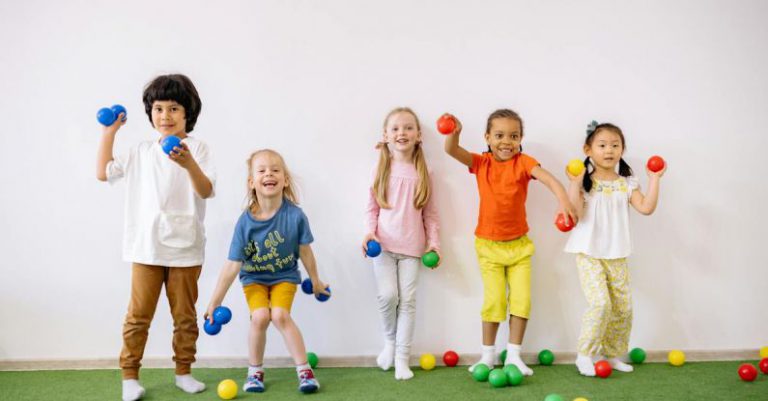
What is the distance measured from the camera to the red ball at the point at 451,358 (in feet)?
11.7

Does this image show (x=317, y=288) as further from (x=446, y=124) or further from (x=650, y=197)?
(x=650, y=197)

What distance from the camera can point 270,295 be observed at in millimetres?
3312

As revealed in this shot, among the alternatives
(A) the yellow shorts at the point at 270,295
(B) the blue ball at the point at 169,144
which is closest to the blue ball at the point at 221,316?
(A) the yellow shorts at the point at 270,295

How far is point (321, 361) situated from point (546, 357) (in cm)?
127

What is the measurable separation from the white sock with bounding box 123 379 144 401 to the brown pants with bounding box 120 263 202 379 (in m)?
0.03

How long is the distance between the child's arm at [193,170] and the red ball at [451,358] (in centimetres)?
159

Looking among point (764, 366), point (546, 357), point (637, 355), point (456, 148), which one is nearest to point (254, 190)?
point (456, 148)

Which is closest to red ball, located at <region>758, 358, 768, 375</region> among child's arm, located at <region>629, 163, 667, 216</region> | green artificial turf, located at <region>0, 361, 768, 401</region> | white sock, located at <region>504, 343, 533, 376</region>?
green artificial turf, located at <region>0, 361, 768, 401</region>

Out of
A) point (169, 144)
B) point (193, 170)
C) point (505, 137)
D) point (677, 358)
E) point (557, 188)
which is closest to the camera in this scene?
point (169, 144)

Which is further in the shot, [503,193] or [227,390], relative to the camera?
[503,193]

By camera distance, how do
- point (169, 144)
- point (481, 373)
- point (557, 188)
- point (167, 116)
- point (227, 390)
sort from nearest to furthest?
point (169, 144)
point (227, 390)
point (167, 116)
point (481, 373)
point (557, 188)

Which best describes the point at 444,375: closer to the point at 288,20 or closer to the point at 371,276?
the point at 371,276

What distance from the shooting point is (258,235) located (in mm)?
3248

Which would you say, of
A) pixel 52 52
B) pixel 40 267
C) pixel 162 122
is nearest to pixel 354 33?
pixel 162 122
